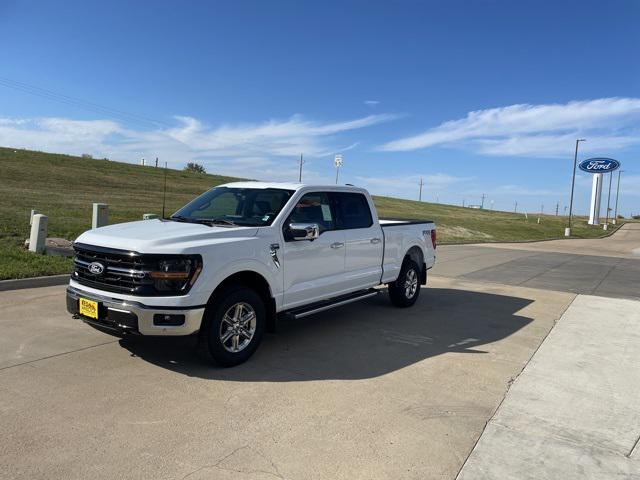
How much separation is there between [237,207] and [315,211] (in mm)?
932

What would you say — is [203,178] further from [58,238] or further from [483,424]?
[483,424]

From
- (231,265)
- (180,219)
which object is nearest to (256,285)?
(231,265)

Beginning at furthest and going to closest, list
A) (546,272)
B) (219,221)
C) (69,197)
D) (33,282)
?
(69,197) → (546,272) → (33,282) → (219,221)

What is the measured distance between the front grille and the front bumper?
13cm

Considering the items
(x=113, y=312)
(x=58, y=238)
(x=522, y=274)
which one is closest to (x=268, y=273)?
(x=113, y=312)

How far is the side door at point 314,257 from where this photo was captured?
5602 millimetres

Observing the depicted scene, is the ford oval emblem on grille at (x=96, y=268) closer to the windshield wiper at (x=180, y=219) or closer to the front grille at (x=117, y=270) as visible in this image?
the front grille at (x=117, y=270)

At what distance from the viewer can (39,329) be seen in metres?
5.98

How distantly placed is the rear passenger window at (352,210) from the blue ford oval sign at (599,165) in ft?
202

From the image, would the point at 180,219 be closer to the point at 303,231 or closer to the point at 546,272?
the point at 303,231

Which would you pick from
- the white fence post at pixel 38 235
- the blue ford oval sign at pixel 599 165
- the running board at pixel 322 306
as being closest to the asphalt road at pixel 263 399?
the running board at pixel 322 306

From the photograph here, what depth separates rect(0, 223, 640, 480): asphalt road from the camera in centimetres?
332

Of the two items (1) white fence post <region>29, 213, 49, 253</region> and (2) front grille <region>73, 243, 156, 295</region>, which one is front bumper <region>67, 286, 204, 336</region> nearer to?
(2) front grille <region>73, 243, 156, 295</region>

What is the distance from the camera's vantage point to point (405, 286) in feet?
26.5
